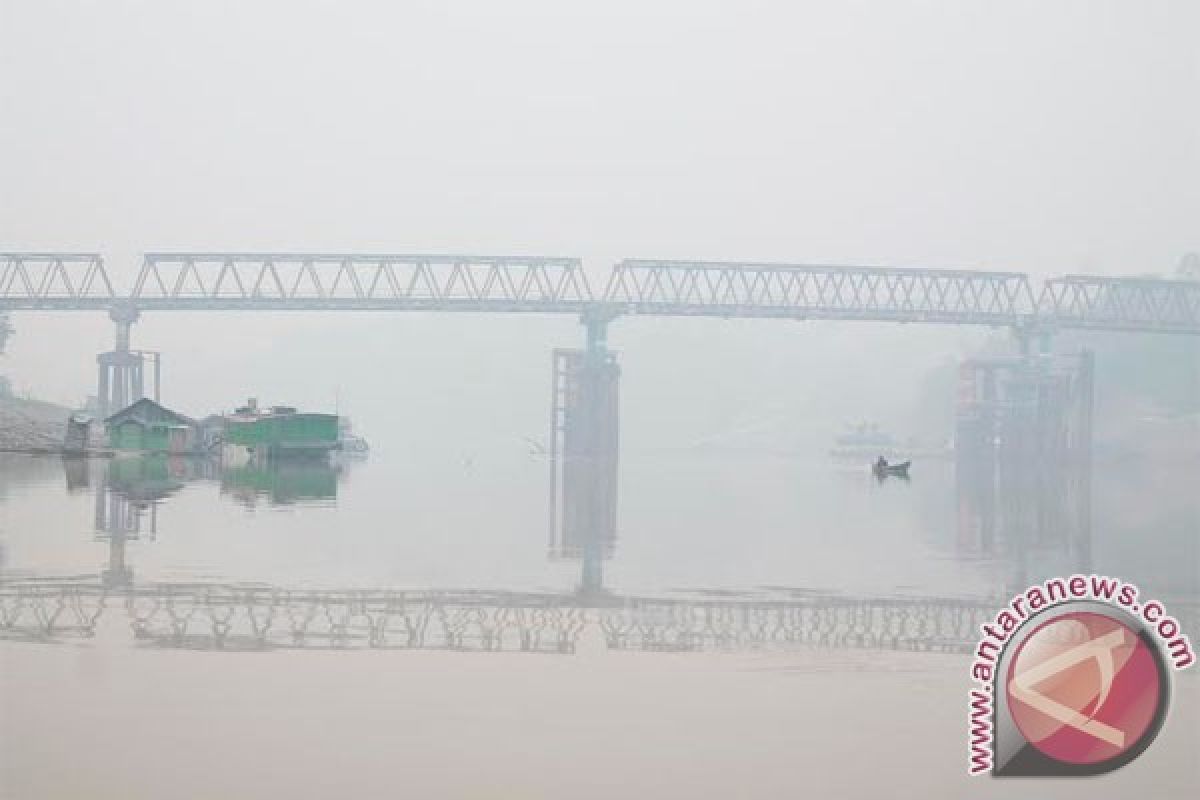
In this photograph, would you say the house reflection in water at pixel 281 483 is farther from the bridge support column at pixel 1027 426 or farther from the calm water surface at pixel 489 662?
the bridge support column at pixel 1027 426

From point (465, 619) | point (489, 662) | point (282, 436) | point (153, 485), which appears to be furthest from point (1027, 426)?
point (489, 662)

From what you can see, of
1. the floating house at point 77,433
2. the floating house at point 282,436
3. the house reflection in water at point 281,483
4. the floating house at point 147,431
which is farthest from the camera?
the floating house at point 282,436

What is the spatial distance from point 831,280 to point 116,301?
74.7 metres

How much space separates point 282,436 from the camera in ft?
303

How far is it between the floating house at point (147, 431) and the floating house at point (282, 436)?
2861 millimetres

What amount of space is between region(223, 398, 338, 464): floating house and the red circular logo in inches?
3218

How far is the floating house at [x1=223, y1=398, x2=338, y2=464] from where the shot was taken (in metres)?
91.6

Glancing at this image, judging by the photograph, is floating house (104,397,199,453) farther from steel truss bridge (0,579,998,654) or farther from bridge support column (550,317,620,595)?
steel truss bridge (0,579,998,654)

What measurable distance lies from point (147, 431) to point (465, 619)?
71429mm

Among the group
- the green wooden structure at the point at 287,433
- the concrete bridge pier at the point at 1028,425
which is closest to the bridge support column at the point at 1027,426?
the concrete bridge pier at the point at 1028,425

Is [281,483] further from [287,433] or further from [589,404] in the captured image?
[589,404]

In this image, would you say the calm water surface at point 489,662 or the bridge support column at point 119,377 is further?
the bridge support column at point 119,377

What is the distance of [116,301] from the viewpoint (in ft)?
505

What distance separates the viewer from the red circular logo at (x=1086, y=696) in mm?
10062
